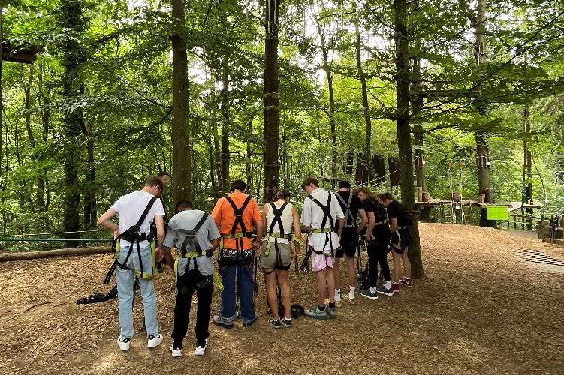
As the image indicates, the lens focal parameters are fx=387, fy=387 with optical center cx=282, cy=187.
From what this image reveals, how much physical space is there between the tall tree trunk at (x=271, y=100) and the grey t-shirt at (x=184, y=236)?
2963 millimetres

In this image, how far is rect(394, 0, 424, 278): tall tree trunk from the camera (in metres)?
8.06

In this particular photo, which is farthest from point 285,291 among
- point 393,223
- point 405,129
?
point 405,129

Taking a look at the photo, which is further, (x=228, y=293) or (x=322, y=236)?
(x=322, y=236)

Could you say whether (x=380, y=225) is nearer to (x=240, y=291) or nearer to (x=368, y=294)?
(x=368, y=294)

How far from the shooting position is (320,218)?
6.46 meters

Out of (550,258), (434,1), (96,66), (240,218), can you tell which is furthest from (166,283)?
(550,258)

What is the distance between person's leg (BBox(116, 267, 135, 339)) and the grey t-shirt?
67 centimetres

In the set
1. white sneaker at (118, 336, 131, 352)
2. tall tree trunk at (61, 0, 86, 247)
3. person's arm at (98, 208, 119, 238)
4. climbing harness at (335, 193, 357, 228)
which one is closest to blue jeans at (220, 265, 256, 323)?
white sneaker at (118, 336, 131, 352)

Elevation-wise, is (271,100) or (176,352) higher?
(271,100)

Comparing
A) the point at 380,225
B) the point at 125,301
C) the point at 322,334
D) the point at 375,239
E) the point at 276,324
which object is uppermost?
the point at 380,225

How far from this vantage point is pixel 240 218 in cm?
577

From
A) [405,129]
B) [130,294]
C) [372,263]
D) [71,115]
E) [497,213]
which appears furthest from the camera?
[497,213]

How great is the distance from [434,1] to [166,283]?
7569 mm

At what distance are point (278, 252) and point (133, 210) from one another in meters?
2.18
